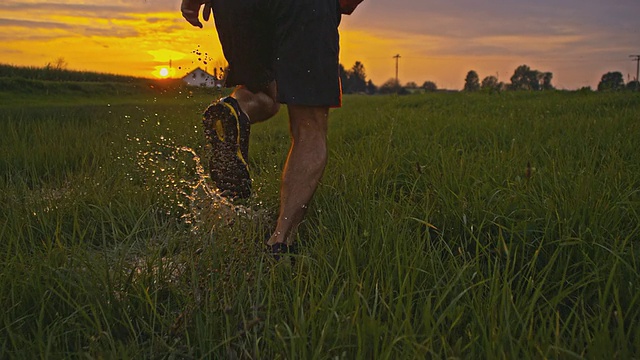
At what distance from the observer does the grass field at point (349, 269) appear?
136 cm

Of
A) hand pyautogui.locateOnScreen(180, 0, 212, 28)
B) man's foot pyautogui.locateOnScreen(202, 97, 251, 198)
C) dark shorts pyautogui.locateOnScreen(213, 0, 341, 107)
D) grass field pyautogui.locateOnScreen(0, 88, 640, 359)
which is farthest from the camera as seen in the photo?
hand pyautogui.locateOnScreen(180, 0, 212, 28)

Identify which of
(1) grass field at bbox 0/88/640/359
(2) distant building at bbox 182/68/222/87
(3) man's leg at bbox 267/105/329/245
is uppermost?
(2) distant building at bbox 182/68/222/87

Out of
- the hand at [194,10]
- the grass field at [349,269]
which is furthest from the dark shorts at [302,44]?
the grass field at [349,269]

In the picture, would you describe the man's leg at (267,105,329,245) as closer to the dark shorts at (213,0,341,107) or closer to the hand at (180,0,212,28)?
the dark shorts at (213,0,341,107)

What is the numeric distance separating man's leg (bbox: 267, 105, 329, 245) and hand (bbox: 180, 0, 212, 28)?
0.81 metres

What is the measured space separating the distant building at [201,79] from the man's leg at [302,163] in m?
0.56

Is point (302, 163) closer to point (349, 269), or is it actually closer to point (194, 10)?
point (349, 269)

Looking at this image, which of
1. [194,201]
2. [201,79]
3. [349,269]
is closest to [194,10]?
[201,79]

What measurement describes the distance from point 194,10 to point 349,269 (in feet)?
5.96

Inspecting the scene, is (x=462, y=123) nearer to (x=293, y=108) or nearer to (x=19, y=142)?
(x=293, y=108)

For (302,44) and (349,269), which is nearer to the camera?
(349,269)

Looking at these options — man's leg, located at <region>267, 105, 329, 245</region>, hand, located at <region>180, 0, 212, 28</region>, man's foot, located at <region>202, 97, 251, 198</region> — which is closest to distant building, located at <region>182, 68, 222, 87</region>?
man's foot, located at <region>202, 97, 251, 198</region>

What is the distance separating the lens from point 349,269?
1823 millimetres

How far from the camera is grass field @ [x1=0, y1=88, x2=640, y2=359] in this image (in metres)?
1.36
